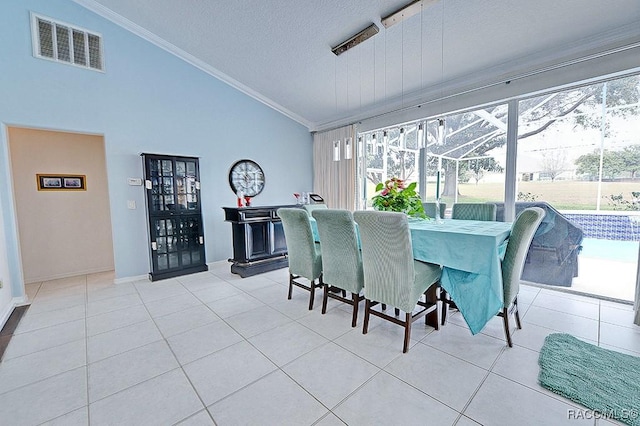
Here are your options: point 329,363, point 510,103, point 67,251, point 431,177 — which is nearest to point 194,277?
point 67,251

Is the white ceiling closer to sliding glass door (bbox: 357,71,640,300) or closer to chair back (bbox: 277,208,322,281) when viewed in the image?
sliding glass door (bbox: 357,71,640,300)

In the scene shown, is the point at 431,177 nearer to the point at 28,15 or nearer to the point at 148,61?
the point at 148,61

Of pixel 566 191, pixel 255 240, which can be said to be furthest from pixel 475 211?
pixel 255 240

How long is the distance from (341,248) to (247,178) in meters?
3.06

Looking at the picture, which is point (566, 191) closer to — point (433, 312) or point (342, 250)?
point (433, 312)

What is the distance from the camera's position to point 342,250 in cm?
231

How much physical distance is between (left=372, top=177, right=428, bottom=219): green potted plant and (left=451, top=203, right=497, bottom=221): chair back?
Result: 0.80 m

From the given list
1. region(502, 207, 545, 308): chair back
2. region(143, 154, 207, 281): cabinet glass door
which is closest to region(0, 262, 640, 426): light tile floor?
region(502, 207, 545, 308): chair back

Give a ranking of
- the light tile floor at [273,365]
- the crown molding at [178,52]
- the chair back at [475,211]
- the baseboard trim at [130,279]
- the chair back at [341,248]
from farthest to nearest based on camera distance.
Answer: the baseboard trim at [130,279] → the crown molding at [178,52] → the chair back at [475,211] → the chair back at [341,248] → the light tile floor at [273,365]

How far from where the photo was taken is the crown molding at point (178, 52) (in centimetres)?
335

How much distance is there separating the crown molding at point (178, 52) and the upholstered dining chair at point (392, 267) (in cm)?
385

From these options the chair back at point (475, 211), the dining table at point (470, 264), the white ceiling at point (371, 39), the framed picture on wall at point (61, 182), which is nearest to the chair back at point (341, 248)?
the dining table at point (470, 264)

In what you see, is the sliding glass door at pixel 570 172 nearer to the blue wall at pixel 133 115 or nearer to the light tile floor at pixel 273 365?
the light tile floor at pixel 273 365

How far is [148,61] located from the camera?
3746 millimetres
